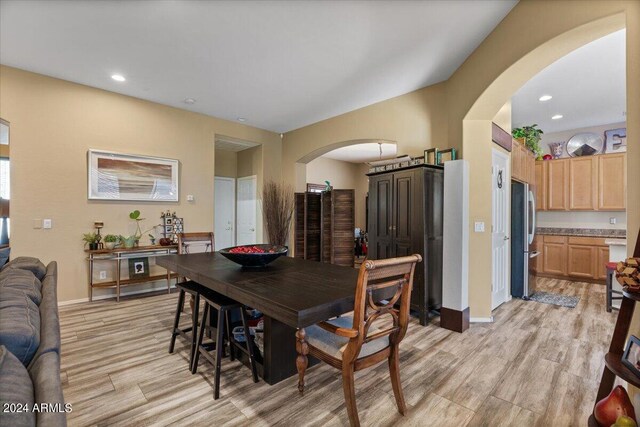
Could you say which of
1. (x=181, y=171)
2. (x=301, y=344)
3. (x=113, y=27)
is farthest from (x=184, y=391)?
(x=181, y=171)

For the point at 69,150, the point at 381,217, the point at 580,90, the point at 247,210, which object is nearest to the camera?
the point at 381,217

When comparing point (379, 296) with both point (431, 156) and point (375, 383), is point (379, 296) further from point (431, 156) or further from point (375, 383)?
point (431, 156)

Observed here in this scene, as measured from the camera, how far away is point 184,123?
4.82 m

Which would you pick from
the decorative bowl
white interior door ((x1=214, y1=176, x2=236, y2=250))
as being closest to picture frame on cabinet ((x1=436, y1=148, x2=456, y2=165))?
the decorative bowl

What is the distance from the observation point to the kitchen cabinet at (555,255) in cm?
540

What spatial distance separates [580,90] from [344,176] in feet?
19.0

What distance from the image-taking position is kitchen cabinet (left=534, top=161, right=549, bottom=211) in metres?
5.62

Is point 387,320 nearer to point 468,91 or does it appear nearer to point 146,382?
point 146,382

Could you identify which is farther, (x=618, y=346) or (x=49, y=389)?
(x=618, y=346)

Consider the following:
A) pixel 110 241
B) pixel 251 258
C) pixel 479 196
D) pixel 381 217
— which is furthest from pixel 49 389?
pixel 110 241

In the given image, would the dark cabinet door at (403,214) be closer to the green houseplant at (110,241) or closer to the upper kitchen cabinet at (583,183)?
the green houseplant at (110,241)

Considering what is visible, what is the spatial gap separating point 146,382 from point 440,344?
2.40 meters

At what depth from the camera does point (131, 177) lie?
432cm

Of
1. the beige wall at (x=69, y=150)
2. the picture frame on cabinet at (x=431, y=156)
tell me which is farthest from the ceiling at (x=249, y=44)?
the picture frame on cabinet at (x=431, y=156)
